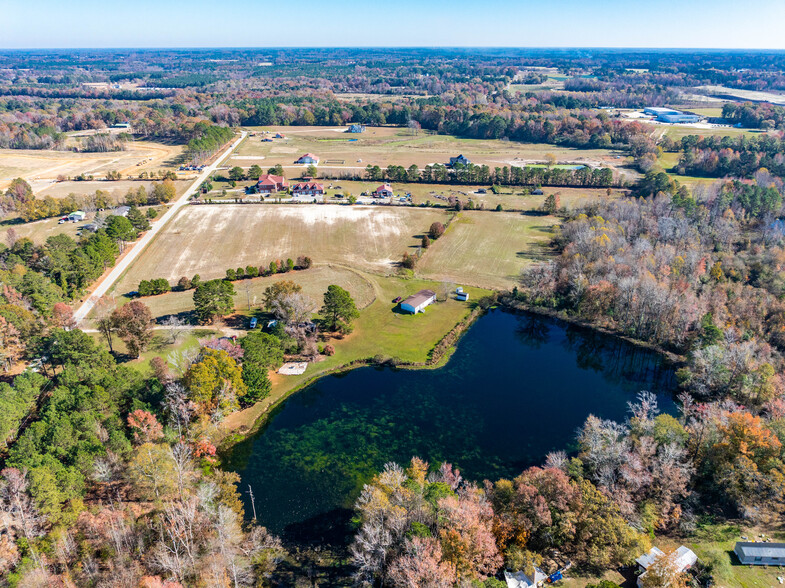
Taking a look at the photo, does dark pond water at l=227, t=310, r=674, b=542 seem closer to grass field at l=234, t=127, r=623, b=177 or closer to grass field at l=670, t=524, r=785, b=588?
grass field at l=670, t=524, r=785, b=588

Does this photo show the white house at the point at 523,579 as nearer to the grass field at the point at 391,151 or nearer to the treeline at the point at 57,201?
the treeline at the point at 57,201

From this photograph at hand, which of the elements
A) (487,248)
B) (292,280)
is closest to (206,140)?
(292,280)

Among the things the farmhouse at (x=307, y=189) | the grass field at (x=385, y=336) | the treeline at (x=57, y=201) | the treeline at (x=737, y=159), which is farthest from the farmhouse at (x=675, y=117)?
the treeline at (x=57, y=201)

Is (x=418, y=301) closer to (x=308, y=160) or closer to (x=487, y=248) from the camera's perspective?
(x=487, y=248)

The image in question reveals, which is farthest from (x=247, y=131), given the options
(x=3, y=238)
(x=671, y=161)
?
(x=671, y=161)

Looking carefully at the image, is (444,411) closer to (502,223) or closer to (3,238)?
(502,223)

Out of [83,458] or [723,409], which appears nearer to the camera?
[83,458]
